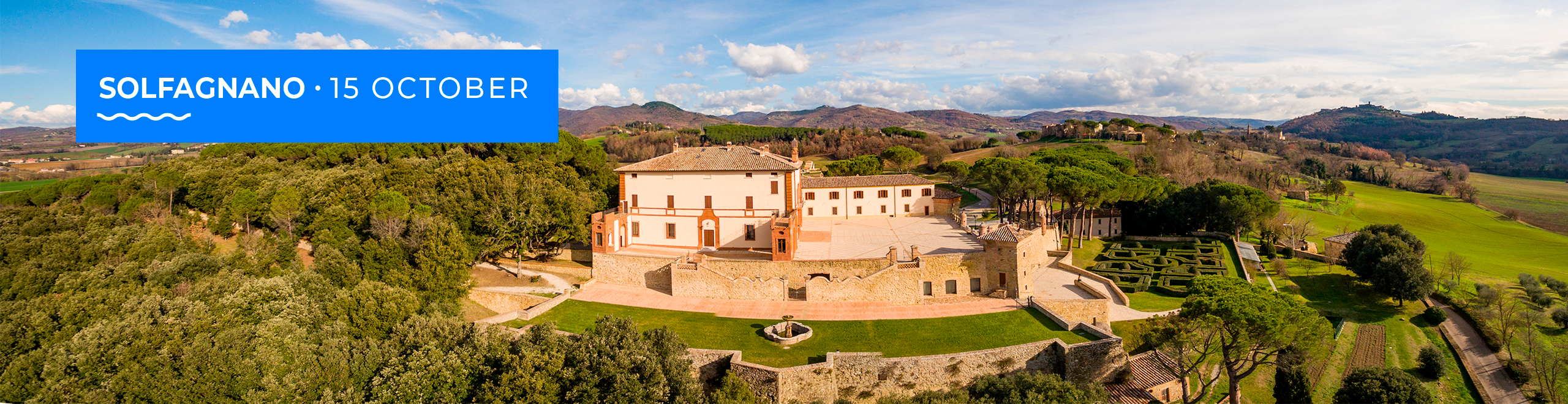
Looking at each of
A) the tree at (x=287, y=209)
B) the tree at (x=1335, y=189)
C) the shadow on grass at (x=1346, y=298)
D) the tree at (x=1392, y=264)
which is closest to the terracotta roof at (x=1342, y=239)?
the tree at (x=1392, y=264)

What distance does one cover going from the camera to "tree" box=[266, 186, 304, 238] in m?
31.4

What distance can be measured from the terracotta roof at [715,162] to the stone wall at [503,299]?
771 centimetres

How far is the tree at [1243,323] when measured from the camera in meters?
17.2

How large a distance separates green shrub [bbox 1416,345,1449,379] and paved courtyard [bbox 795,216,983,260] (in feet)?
51.9

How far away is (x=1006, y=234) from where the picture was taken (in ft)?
77.2

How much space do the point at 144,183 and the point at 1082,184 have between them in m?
57.4

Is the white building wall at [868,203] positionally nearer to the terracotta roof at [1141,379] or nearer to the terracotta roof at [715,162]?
the terracotta roof at [715,162]

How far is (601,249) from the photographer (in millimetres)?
26906

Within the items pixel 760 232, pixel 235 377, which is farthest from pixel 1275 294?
pixel 235 377

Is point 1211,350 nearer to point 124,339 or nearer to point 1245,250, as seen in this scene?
point 1245,250

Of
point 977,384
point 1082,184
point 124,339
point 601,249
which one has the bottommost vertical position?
point 977,384

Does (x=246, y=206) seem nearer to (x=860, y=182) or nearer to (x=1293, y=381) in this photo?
(x=860, y=182)

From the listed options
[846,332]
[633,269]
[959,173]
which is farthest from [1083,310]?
[959,173]

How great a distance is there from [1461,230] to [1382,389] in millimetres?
44572
